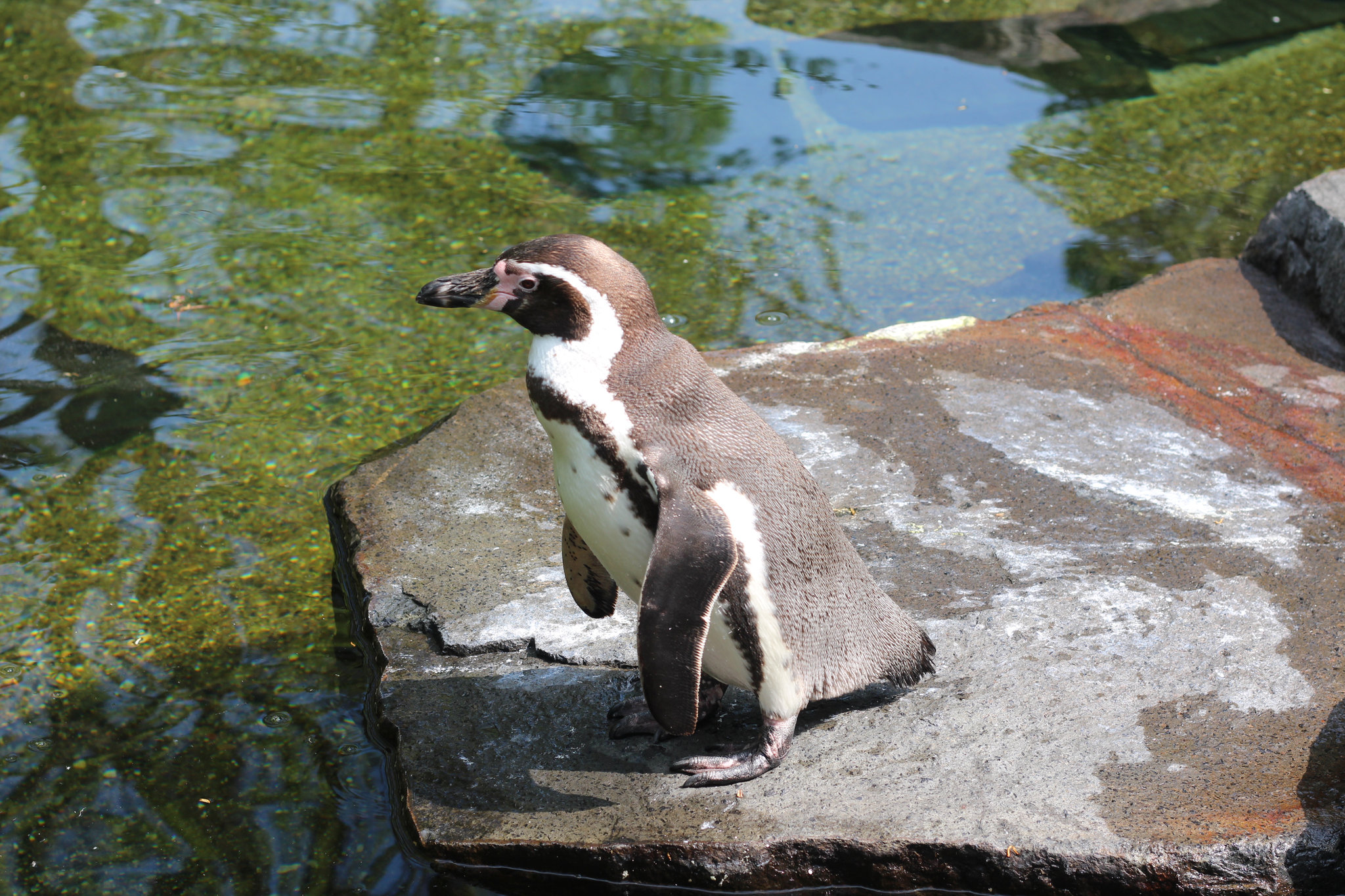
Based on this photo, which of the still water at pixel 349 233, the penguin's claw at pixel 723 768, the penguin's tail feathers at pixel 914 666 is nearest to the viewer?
the penguin's claw at pixel 723 768

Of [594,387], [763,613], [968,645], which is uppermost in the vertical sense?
[594,387]

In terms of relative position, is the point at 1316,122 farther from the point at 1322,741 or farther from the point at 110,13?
the point at 110,13

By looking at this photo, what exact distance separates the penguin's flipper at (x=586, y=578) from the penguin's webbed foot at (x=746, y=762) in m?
0.49

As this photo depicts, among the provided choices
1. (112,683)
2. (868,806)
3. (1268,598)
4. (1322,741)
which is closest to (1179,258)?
(1268,598)

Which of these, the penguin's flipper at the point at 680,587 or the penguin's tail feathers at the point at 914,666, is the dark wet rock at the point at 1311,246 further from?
the penguin's flipper at the point at 680,587

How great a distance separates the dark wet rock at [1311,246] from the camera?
15.9 feet

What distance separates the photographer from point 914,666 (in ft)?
9.28

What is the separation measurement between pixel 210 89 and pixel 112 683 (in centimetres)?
489

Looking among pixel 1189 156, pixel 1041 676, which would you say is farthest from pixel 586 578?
pixel 1189 156

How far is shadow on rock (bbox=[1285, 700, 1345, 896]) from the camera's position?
2355mm

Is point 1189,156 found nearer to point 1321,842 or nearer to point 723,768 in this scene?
point 1321,842

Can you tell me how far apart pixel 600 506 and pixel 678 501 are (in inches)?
8.7

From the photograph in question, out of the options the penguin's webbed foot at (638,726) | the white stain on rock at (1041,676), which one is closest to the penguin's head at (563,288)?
the penguin's webbed foot at (638,726)

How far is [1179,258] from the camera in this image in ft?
19.9
